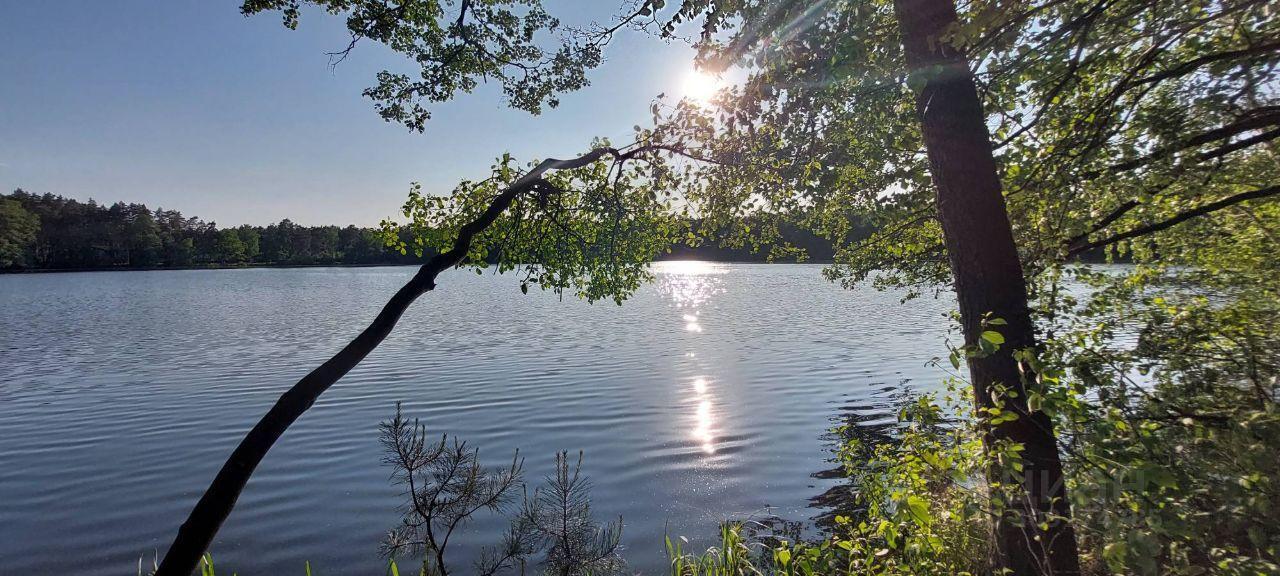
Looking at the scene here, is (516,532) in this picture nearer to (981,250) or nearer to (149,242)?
(981,250)

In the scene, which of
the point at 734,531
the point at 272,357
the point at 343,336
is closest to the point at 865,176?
the point at 734,531

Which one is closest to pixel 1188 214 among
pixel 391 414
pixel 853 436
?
pixel 853 436

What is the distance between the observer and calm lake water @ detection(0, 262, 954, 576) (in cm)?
925

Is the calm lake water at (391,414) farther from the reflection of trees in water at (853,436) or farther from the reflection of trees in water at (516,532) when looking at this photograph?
the reflection of trees in water at (516,532)

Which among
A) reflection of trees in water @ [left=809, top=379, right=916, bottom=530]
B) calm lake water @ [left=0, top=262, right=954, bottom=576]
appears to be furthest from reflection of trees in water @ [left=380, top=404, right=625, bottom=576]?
reflection of trees in water @ [left=809, top=379, right=916, bottom=530]

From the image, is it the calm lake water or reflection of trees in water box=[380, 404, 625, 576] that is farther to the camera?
the calm lake water

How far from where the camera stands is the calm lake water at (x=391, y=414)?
9.25 metres

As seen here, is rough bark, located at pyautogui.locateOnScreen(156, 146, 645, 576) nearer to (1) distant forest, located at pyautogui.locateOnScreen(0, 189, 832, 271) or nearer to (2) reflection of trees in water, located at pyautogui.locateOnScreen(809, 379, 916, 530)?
(2) reflection of trees in water, located at pyautogui.locateOnScreen(809, 379, 916, 530)

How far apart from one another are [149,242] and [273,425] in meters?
177

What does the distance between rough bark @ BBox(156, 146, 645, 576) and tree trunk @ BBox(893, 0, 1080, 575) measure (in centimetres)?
418

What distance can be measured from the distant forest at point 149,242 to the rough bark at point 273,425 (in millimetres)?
111515

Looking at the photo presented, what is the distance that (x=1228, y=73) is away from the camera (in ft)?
17.8

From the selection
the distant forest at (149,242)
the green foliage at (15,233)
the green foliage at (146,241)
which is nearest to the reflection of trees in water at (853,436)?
the distant forest at (149,242)

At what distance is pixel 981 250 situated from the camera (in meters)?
4.57
